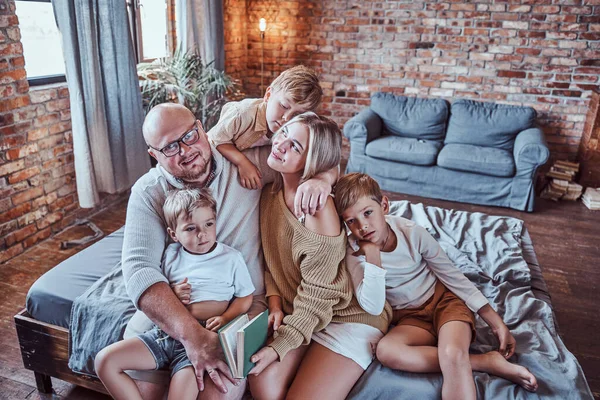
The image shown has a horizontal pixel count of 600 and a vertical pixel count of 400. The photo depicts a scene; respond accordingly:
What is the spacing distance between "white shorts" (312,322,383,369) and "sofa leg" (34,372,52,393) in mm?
1191

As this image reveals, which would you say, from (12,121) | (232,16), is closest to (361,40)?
(232,16)

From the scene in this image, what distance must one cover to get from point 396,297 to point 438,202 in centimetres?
276

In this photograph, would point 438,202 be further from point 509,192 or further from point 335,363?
point 335,363

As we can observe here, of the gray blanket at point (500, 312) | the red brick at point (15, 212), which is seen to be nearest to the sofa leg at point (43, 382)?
the gray blanket at point (500, 312)

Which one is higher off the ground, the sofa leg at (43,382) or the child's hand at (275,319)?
the child's hand at (275,319)

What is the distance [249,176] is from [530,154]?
309 centimetres

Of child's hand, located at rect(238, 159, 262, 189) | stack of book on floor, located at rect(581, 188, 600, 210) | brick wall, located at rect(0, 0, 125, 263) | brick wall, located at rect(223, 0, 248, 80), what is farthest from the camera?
brick wall, located at rect(223, 0, 248, 80)

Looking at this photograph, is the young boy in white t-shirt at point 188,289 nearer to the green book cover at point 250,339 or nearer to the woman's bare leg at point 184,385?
the woman's bare leg at point 184,385

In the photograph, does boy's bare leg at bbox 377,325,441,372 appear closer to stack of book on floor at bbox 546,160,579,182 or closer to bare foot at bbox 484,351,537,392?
bare foot at bbox 484,351,537,392

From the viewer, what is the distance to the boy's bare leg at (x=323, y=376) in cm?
139

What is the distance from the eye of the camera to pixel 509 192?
4.10 meters

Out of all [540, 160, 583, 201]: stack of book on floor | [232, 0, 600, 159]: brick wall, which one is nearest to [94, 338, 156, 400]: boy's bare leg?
[540, 160, 583, 201]: stack of book on floor

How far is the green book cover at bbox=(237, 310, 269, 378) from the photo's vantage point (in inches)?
49.0

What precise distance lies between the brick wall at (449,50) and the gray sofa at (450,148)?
1.26ft
